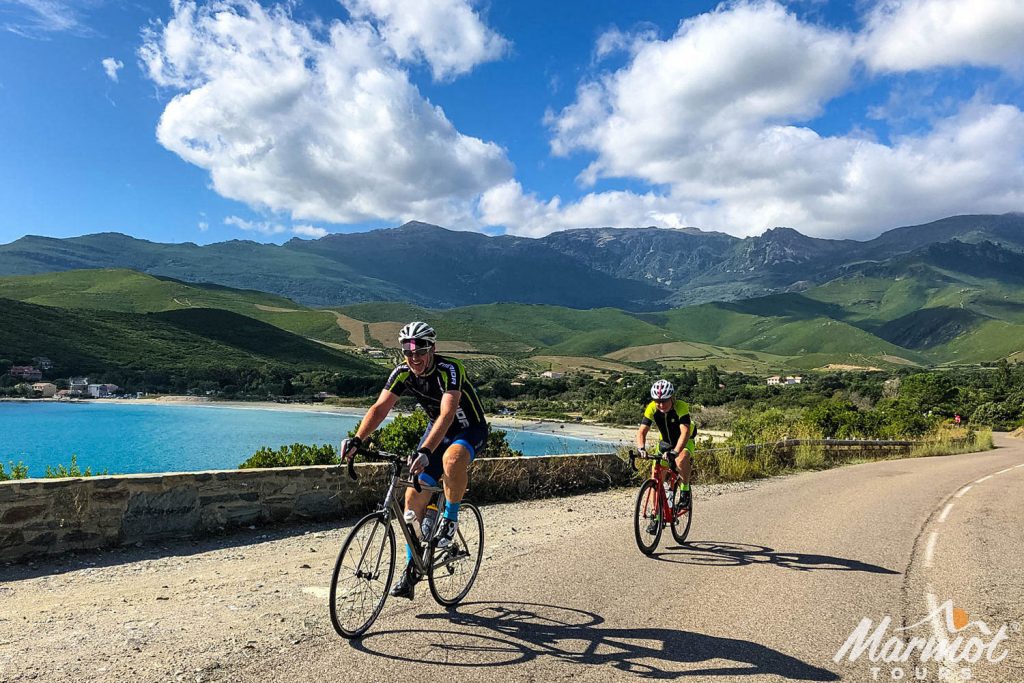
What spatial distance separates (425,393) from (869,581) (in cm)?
472

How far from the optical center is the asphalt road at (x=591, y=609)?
13.4ft

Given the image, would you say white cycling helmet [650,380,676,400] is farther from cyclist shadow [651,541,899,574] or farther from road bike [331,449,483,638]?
road bike [331,449,483,638]

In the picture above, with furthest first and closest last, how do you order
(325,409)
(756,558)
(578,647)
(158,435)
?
(325,409) < (158,435) < (756,558) < (578,647)

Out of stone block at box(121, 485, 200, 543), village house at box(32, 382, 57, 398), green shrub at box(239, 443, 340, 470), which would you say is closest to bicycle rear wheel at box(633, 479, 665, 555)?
stone block at box(121, 485, 200, 543)

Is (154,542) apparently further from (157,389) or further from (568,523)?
(157,389)

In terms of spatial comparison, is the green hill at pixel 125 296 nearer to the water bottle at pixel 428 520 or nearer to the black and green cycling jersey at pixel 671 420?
the black and green cycling jersey at pixel 671 420

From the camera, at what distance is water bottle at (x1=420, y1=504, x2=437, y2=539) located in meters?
4.92

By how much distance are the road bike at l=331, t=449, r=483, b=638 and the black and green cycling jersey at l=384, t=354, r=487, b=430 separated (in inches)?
21.6

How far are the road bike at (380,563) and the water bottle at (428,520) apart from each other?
16 mm

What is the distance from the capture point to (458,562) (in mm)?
5340

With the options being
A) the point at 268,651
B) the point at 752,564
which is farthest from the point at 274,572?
the point at 752,564

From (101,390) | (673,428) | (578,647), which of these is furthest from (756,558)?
(101,390)

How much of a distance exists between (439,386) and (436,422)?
0.38 metres

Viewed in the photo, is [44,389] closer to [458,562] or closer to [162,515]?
[162,515]
